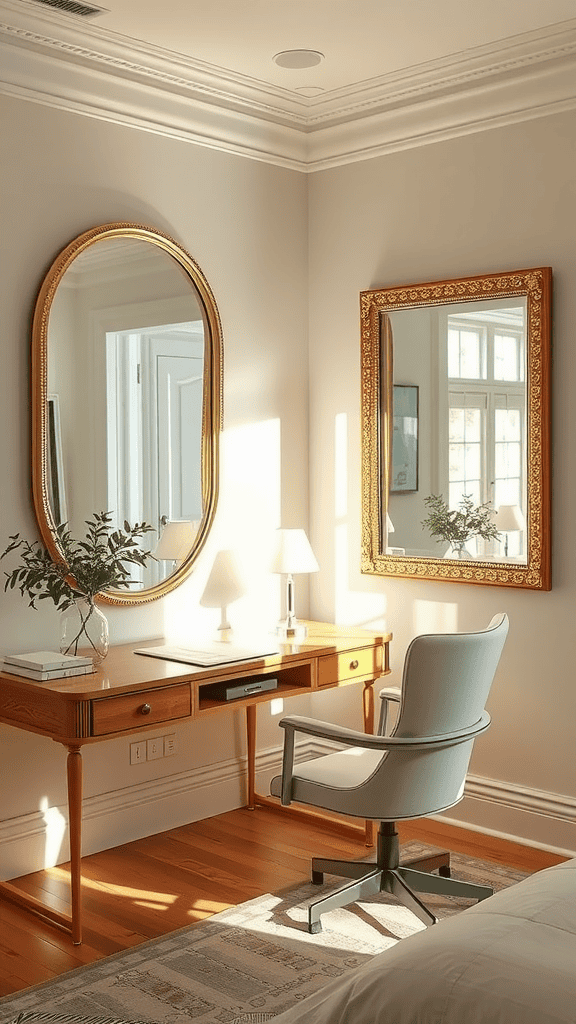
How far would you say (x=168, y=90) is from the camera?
3934 mm

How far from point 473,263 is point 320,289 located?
76 centimetres

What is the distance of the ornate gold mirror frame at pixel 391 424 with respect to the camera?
147 inches

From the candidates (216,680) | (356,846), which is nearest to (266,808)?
(356,846)

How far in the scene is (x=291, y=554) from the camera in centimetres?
396

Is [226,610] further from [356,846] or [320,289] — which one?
[320,289]

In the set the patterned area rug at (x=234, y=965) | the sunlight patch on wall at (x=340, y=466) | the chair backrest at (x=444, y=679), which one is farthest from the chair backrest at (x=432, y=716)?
the sunlight patch on wall at (x=340, y=466)

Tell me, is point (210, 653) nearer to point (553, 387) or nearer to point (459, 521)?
point (459, 521)

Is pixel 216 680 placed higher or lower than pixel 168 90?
lower

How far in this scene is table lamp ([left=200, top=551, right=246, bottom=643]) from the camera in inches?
158

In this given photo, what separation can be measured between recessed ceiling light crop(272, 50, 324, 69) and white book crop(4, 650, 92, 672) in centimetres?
216

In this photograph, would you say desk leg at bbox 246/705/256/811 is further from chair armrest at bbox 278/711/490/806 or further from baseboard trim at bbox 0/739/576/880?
chair armrest at bbox 278/711/490/806

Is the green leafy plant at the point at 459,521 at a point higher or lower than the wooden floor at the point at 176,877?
higher

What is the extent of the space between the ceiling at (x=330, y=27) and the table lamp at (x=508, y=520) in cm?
159

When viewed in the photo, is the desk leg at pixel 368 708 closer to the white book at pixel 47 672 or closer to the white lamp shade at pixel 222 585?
the white lamp shade at pixel 222 585
